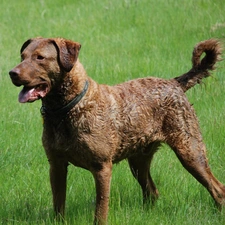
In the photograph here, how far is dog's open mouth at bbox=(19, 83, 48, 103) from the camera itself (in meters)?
5.87

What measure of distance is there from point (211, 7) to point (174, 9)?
77cm

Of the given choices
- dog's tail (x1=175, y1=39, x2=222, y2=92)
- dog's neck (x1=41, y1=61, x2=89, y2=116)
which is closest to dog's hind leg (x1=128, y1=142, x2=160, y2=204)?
dog's tail (x1=175, y1=39, x2=222, y2=92)

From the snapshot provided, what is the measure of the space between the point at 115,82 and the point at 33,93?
4.53 metres

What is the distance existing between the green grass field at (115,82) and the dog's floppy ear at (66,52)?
52.5 inches

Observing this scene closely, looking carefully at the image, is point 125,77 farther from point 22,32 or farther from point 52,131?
point 52,131

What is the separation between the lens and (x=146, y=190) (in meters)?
7.14

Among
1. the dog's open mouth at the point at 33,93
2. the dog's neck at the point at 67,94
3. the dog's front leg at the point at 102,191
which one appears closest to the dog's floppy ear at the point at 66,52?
the dog's neck at the point at 67,94

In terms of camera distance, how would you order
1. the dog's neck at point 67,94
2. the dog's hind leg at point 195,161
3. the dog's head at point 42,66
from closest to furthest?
the dog's head at point 42,66 → the dog's neck at point 67,94 → the dog's hind leg at point 195,161

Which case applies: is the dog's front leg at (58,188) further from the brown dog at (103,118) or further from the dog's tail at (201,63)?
the dog's tail at (201,63)

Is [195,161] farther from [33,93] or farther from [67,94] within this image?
[33,93]

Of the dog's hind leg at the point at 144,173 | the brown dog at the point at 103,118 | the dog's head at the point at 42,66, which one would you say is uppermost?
the dog's head at the point at 42,66

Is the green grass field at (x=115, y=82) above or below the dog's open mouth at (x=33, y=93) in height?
below

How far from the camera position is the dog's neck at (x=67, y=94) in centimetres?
611

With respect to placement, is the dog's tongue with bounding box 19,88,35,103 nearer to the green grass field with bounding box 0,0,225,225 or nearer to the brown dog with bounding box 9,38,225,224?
the brown dog with bounding box 9,38,225,224
